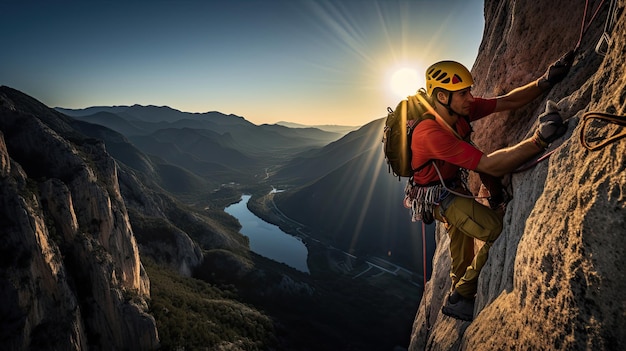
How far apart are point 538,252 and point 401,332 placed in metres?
83.4

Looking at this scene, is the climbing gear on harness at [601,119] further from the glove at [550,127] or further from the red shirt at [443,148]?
the red shirt at [443,148]

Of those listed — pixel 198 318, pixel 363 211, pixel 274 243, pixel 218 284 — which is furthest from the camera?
pixel 363 211

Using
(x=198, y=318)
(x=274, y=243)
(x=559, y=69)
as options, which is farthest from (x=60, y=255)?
(x=274, y=243)

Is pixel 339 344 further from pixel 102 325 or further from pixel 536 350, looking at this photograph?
pixel 536 350

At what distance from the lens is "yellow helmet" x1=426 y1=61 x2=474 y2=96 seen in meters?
4.95

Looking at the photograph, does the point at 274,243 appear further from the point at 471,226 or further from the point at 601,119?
the point at 601,119

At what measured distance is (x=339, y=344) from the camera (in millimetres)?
65125

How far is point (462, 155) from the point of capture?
4.38m

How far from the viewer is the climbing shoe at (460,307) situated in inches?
225

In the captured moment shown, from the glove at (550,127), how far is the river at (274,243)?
364ft

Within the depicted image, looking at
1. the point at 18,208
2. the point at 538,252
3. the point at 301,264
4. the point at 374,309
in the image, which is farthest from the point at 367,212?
the point at 538,252

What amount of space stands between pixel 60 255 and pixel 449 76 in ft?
115

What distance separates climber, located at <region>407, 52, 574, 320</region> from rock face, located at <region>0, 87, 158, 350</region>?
31.1m

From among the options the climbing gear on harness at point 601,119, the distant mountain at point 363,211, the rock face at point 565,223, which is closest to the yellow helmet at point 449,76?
the rock face at point 565,223
